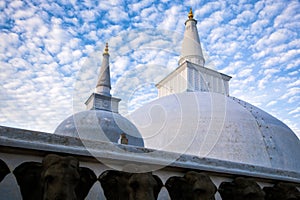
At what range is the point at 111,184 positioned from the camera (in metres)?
3.37

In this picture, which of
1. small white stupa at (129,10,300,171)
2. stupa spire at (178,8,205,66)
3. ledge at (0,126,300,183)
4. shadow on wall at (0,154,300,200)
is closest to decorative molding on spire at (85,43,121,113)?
small white stupa at (129,10,300,171)

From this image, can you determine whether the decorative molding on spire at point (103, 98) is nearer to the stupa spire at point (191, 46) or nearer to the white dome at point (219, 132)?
the white dome at point (219, 132)

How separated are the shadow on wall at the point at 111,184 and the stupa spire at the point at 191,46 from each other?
1485cm

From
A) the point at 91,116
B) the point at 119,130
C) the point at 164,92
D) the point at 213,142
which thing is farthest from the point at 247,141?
the point at 164,92

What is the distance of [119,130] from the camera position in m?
10.4

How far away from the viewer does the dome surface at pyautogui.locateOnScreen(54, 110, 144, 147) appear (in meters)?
10.2

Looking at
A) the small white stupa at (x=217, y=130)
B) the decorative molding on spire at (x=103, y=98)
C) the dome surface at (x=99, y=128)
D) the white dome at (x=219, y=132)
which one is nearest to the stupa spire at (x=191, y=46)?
the decorative molding on spire at (x=103, y=98)

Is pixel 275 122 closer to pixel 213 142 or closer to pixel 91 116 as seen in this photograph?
pixel 213 142

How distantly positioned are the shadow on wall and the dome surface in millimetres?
6258

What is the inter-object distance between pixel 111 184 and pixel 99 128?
7.17 m

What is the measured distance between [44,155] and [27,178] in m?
0.28

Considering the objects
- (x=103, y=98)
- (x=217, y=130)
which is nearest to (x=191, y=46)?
(x=103, y=98)

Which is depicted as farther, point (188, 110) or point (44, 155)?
point (188, 110)

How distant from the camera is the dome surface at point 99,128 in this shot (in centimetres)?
1017
